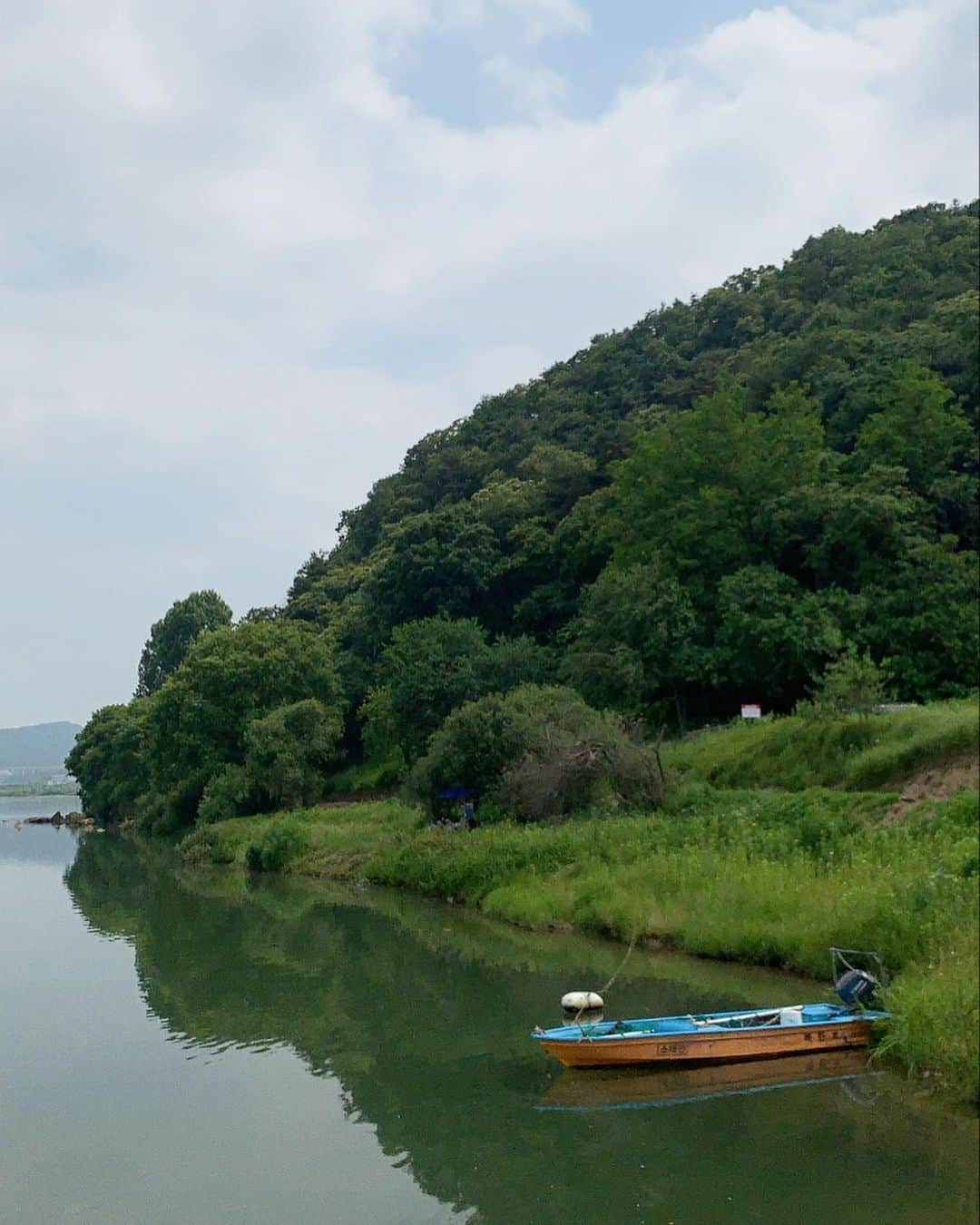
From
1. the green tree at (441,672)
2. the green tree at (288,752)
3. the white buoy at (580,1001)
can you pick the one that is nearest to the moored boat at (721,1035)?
the white buoy at (580,1001)

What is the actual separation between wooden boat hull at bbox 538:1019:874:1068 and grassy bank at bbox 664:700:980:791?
11358 mm

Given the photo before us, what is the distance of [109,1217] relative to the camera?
10.4 m

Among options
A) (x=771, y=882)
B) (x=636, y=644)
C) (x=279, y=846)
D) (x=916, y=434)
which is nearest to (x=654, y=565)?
(x=636, y=644)

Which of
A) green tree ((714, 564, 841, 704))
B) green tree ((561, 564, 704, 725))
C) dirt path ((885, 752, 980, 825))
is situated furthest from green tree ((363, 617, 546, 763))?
dirt path ((885, 752, 980, 825))

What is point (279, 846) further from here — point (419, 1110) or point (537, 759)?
point (419, 1110)

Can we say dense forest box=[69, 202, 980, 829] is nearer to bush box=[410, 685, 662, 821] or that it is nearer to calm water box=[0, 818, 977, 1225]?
bush box=[410, 685, 662, 821]

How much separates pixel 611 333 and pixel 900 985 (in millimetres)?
74164

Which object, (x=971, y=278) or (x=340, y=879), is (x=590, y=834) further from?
(x=971, y=278)

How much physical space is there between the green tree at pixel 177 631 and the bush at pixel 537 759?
61334 millimetres

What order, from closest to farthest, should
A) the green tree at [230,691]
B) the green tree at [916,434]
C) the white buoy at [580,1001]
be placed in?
the white buoy at [580,1001] < the green tree at [916,434] < the green tree at [230,691]

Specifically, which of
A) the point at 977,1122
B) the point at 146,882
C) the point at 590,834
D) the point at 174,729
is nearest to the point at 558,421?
the point at 174,729

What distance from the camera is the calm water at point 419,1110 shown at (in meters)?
10.2

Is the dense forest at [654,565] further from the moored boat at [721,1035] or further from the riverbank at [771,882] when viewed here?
the moored boat at [721,1035]

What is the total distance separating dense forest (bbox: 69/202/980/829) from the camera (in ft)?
119
